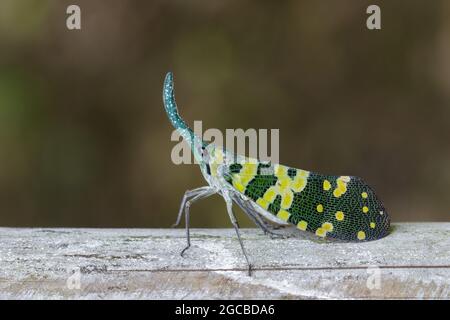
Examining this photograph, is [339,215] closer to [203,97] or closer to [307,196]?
[307,196]

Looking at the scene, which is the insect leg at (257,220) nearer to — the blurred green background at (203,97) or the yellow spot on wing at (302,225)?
the yellow spot on wing at (302,225)

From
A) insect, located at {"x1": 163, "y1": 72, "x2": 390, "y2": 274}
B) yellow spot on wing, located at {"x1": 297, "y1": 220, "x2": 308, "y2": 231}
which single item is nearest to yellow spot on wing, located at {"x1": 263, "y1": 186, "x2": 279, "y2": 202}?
insect, located at {"x1": 163, "y1": 72, "x2": 390, "y2": 274}

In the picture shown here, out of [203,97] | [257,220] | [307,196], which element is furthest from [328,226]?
[203,97]

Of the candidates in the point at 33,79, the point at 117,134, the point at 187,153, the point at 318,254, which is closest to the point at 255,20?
the point at 117,134

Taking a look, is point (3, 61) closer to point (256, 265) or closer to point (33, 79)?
point (33, 79)

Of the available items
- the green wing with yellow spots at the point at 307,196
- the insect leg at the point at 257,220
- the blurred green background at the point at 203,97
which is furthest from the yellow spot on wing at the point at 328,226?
the blurred green background at the point at 203,97

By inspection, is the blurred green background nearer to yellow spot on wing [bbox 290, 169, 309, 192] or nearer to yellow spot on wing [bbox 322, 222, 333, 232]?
yellow spot on wing [bbox 290, 169, 309, 192]
